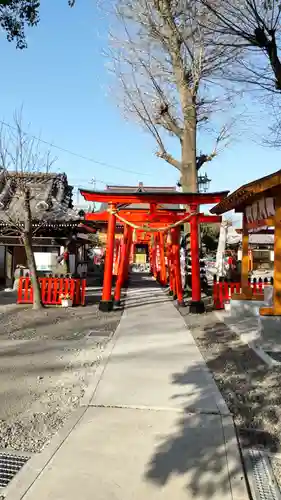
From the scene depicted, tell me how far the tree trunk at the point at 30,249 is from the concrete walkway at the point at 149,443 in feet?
22.2

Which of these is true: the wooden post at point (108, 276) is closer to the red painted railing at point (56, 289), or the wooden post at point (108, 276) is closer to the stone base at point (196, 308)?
the red painted railing at point (56, 289)

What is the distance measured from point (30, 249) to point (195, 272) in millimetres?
4854

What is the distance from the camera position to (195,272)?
12.6 meters

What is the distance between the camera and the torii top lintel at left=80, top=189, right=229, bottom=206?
40.0ft

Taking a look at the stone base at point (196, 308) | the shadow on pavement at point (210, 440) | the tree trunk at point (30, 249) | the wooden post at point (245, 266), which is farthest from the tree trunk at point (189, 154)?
the shadow on pavement at point (210, 440)

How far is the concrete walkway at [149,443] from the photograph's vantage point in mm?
3018

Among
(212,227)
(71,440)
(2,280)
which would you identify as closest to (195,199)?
(71,440)

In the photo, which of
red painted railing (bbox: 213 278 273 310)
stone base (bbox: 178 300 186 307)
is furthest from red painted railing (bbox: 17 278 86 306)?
red painted railing (bbox: 213 278 273 310)

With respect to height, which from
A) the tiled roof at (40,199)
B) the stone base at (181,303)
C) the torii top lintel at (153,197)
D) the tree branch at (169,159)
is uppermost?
the tree branch at (169,159)

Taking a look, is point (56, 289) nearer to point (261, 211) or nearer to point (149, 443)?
point (261, 211)

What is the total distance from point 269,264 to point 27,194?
26032 mm

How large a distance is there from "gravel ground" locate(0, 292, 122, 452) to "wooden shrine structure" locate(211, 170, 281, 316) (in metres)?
3.27

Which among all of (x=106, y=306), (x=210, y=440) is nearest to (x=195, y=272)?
(x=106, y=306)

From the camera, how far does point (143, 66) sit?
1775 centimetres
